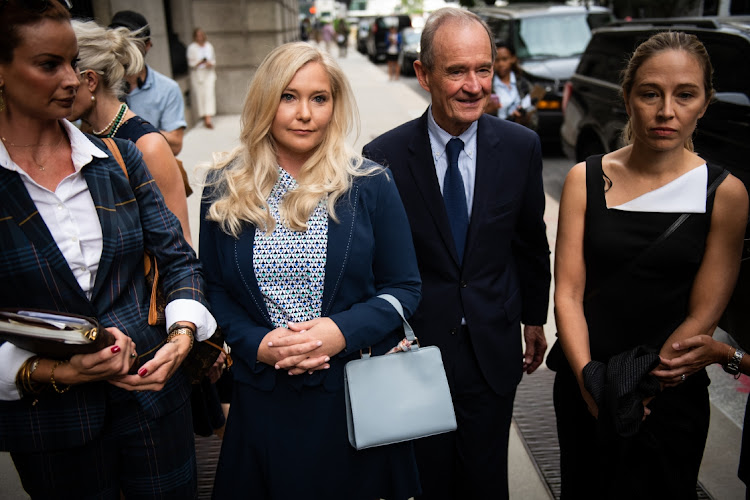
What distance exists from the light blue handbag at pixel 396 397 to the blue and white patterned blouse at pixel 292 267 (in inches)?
9.2

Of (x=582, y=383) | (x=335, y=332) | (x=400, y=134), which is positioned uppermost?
(x=400, y=134)

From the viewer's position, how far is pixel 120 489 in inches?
83.0

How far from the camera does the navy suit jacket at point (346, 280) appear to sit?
207cm

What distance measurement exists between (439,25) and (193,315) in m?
1.40

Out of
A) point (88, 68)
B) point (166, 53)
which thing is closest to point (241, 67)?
point (166, 53)

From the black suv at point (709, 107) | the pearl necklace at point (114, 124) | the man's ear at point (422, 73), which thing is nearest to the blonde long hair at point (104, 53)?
the pearl necklace at point (114, 124)

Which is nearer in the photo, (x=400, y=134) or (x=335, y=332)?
(x=335, y=332)

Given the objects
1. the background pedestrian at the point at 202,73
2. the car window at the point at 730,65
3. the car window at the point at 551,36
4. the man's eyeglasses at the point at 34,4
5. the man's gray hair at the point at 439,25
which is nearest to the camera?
the man's eyeglasses at the point at 34,4

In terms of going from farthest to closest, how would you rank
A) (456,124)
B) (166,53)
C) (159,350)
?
(166,53) < (456,124) < (159,350)

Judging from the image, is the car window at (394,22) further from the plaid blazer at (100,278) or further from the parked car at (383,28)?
the plaid blazer at (100,278)

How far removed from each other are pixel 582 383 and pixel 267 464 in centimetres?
110

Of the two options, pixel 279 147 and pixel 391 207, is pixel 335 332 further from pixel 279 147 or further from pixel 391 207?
pixel 279 147

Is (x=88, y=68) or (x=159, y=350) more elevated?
(x=88, y=68)

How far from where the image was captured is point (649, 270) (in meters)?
2.14
